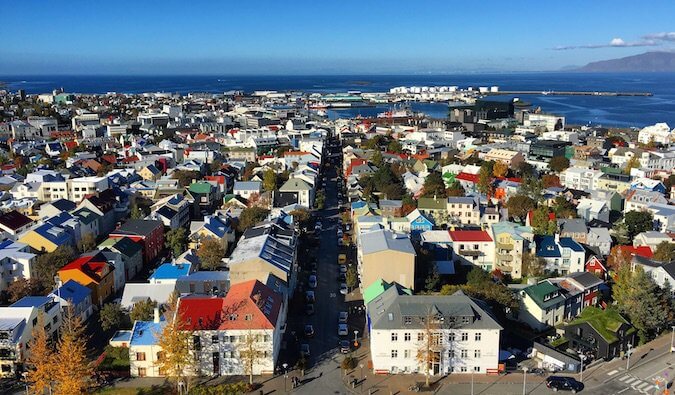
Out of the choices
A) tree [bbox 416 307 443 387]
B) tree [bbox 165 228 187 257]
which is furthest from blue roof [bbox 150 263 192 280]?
tree [bbox 416 307 443 387]

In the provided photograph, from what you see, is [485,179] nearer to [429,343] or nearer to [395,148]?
[395,148]

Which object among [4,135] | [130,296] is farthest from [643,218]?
[4,135]

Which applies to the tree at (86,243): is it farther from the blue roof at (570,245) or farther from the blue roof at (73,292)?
the blue roof at (570,245)

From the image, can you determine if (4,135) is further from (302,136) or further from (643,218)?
(643,218)

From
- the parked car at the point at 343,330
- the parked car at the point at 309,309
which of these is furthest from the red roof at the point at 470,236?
the parked car at the point at 343,330

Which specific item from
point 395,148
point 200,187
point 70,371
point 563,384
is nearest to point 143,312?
point 70,371
